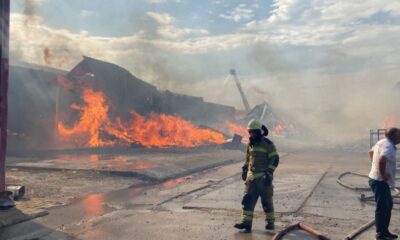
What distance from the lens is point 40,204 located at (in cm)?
871

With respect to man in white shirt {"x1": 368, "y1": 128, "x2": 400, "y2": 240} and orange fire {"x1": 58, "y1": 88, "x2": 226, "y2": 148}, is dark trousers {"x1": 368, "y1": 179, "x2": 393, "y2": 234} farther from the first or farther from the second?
orange fire {"x1": 58, "y1": 88, "x2": 226, "y2": 148}

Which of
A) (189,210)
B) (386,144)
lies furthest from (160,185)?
(386,144)

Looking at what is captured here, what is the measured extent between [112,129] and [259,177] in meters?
20.9

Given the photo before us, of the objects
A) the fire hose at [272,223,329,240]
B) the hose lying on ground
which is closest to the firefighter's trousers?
the fire hose at [272,223,329,240]

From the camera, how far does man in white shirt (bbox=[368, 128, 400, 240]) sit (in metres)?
5.71

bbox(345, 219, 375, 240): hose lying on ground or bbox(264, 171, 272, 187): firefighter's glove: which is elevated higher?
bbox(264, 171, 272, 187): firefighter's glove

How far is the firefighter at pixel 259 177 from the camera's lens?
6.61 m

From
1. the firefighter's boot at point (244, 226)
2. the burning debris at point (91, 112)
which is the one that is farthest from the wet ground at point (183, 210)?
the burning debris at point (91, 112)

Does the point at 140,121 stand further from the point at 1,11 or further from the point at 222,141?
the point at 1,11

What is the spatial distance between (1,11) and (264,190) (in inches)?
259

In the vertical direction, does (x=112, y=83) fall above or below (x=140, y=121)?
above

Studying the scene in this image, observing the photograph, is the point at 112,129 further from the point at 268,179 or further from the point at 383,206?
the point at 383,206

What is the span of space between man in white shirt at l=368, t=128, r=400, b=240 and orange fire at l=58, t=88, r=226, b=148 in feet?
68.9

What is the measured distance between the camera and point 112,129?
26.3 metres
